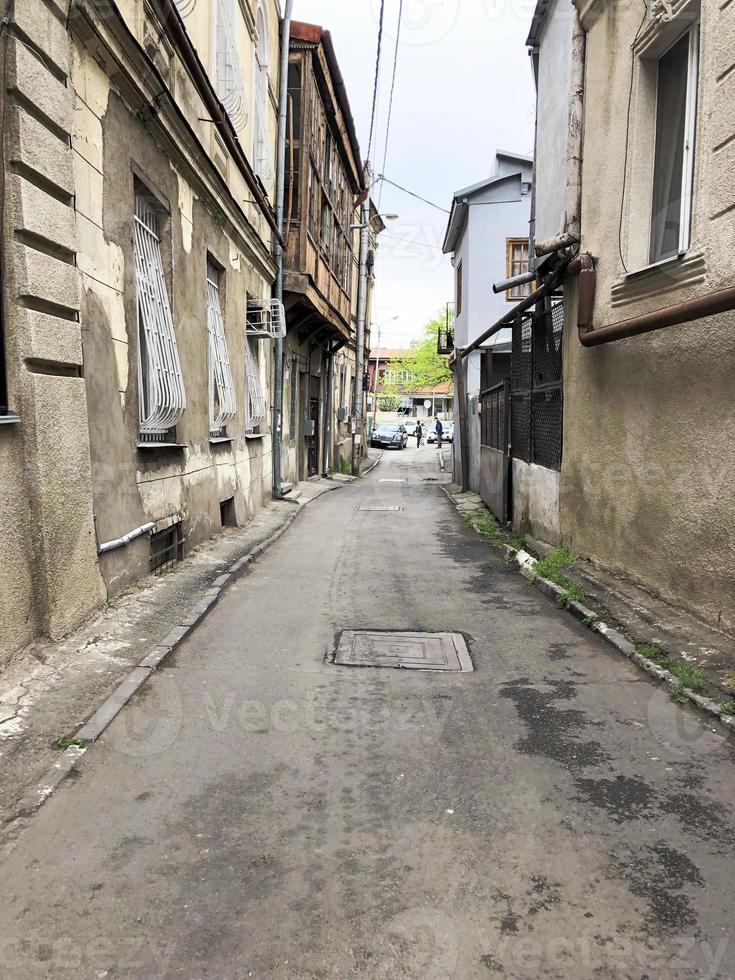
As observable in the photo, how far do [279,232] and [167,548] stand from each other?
7.74 m

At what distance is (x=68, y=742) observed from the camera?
366 centimetres

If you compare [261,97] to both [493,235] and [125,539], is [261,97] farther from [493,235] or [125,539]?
[493,235]

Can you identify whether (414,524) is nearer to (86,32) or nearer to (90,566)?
(90,566)

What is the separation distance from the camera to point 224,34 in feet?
31.9

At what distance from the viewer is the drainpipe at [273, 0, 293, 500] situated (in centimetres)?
1340

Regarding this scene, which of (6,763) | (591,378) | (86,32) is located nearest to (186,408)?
(86,32)

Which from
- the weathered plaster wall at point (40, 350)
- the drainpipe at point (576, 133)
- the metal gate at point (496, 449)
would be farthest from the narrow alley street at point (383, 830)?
the metal gate at point (496, 449)

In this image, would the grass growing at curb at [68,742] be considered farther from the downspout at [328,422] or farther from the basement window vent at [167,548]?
the downspout at [328,422]

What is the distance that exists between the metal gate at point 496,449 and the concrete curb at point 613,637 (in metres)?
3.30

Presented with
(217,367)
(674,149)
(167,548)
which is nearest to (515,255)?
(217,367)

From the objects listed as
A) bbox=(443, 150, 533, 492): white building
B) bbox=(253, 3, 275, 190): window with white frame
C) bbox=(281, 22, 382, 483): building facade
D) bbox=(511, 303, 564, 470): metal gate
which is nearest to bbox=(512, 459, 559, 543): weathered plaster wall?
bbox=(511, 303, 564, 470): metal gate

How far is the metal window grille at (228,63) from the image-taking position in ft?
31.5

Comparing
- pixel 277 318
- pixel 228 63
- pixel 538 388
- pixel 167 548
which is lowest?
pixel 167 548

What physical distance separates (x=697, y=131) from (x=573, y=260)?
2.17 metres
